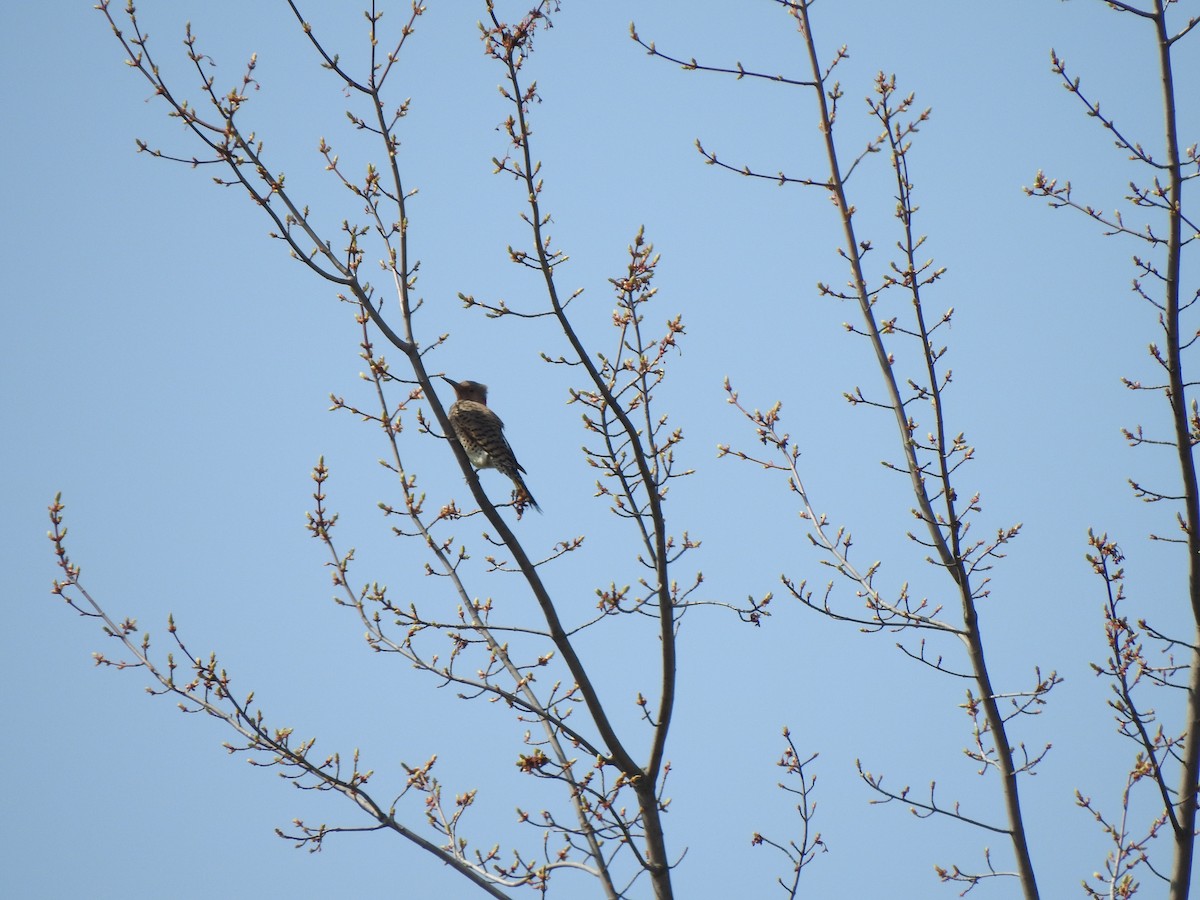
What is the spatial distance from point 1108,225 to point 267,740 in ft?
12.9

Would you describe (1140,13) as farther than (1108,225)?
No

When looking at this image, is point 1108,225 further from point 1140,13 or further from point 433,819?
point 433,819

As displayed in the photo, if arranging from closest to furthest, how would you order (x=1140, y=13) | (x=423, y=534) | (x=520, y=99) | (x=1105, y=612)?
(x=520, y=99) → (x=1140, y=13) → (x=1105, y=612) → (x=423, y=534)

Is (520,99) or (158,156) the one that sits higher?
(520,99)

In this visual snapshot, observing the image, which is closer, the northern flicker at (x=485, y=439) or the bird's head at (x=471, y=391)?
the northern flicker at (x=485, y=439)

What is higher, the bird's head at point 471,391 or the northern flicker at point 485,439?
the bird's head at point 471,391

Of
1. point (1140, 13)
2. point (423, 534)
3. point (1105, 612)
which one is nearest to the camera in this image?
point (1140, 13)

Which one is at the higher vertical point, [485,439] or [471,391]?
[471,391]

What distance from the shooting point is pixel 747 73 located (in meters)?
4.87

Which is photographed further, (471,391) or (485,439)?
(471,391)

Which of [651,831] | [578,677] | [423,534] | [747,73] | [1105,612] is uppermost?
[747,73]

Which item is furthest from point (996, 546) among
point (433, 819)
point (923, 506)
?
point (433, 819)

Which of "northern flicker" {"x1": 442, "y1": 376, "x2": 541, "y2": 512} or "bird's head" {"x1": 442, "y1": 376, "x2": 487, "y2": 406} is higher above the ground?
"bird's head" {"x1": 442, "y1": 376, "x2": 487, "y2": 406}

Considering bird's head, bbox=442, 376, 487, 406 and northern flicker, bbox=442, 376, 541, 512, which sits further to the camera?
bird's head, bbox=442, 376, 487, 406
